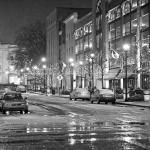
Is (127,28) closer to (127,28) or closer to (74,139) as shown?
(127,28)

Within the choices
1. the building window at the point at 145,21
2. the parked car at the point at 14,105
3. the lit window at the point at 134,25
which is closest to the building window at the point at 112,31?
the lit window at the point at 134,25

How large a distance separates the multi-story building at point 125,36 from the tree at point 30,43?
36.9 meters

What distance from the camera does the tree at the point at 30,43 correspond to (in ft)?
405

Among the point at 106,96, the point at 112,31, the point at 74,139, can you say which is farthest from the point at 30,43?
the point at 74,139

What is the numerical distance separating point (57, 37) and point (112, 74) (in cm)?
4530

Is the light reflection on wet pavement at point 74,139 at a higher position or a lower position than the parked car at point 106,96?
lower

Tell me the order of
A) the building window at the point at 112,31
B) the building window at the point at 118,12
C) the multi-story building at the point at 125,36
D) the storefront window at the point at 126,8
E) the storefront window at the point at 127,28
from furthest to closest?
the building window at the point at 112,31
the building window at the point at 118,12
the storefront window at the point at 127,28
the storefront window at the point at 126,8
the multi-story building at the point at 125,36

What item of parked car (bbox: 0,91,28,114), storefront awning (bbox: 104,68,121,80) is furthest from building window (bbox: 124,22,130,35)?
parked car (bbox: 0,91,28,114)

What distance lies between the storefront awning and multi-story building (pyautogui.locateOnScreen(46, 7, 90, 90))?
102 feet

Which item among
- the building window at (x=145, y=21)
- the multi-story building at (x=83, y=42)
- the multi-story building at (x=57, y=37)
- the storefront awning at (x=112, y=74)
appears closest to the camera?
the building window at (x=145, y=21)

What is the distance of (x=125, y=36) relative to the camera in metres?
74.7

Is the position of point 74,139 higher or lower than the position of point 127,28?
lower

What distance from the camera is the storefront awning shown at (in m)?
76.4

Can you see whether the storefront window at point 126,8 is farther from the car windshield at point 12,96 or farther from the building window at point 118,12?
the car windshield at point 12,96
